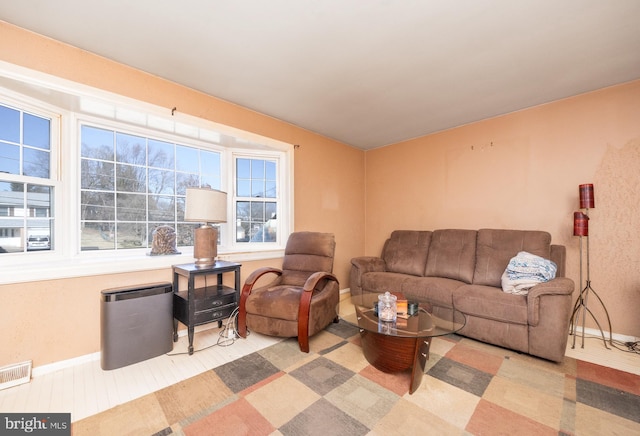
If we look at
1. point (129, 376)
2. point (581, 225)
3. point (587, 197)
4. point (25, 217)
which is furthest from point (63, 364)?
point (587, 197)

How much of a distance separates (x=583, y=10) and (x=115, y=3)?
9.63 ft

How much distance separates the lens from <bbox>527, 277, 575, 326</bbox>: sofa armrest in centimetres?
206

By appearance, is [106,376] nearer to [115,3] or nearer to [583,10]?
[115,3]

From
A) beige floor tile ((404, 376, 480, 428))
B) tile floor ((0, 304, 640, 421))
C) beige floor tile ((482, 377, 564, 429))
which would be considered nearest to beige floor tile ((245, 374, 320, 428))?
tile floor ((0, 304, 640, 421))

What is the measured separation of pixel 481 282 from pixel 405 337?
1.66m

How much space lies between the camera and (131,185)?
8.32 feet

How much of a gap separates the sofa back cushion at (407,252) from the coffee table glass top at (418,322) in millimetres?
1113

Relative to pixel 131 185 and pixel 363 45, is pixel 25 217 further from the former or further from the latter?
pixel 363 45

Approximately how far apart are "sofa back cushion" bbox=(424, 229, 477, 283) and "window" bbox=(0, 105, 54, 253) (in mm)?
3795

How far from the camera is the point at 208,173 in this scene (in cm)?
308

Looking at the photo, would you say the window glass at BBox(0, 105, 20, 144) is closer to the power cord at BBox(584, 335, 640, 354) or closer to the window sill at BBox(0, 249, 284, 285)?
the window sill at BBox(0, 249, 284, 285)

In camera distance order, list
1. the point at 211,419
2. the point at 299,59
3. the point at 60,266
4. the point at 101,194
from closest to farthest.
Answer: the point at 211,419 < the point at 60,266 < the point at 299,59 < the point at 101,194

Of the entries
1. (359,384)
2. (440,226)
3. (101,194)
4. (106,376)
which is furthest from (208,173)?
(440,226)

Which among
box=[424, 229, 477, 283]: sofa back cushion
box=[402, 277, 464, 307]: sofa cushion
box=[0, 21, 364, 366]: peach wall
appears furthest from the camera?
box=[424, 229, 477, 283]: sofa back cushion
